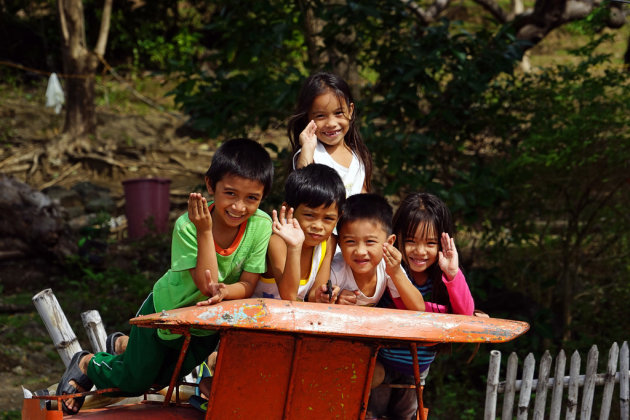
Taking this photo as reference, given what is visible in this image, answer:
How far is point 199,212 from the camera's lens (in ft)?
8.77

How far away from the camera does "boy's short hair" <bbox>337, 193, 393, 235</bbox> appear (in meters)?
2.98

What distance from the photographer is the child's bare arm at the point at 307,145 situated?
135 inches

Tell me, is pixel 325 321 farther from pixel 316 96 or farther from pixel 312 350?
pixel 316 96

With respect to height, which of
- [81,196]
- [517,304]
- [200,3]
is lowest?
[517,304]

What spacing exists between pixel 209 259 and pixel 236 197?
0.26m

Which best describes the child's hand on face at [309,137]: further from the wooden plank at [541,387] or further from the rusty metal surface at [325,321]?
the wooden plank at [541,387]

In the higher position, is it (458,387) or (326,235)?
(326,235)

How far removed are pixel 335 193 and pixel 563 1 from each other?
17.6 ft

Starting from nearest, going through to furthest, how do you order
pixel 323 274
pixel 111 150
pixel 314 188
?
pixel 314 188, pixel 323 274, pixel 111 150

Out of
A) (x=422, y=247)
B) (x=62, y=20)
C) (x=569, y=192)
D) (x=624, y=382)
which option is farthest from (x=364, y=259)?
(x=62, y=20)

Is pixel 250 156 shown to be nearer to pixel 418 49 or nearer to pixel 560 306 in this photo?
pixel 418 49

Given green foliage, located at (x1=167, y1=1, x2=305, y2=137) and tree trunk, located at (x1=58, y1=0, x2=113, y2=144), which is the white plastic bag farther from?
green foliage, located at (x1=167, y1=1, x2=305, y2=137)

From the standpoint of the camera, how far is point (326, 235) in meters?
2.94

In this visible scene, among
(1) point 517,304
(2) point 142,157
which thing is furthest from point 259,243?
(2) point 142,157
